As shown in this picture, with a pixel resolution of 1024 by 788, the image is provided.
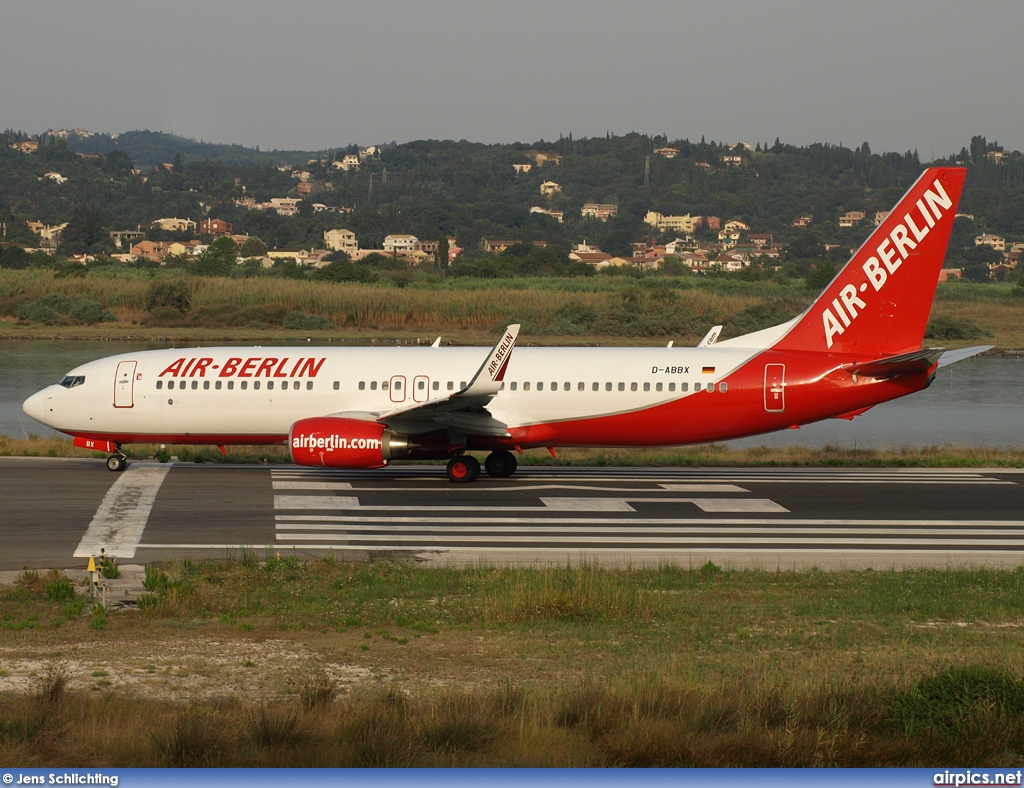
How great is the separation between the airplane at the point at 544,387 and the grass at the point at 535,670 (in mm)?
10550

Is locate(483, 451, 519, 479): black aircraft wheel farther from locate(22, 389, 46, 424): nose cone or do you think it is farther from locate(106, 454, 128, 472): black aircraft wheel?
locate(22, 389, 46, 424): nose cone

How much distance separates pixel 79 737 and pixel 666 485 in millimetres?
21917

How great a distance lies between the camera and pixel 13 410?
158ft

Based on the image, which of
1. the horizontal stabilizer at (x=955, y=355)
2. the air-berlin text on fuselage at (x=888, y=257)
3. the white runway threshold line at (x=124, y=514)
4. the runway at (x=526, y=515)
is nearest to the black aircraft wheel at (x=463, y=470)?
the runway at (x=526, y=515)

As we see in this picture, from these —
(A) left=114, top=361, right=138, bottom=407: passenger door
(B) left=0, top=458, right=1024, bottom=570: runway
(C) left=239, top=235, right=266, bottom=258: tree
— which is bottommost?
(B) left=0, top=458, right=1024, bottom=570: runway

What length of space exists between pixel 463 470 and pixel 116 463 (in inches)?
362

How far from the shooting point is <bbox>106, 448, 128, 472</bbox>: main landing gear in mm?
31812

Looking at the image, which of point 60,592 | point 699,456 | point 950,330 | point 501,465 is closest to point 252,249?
point 950,330

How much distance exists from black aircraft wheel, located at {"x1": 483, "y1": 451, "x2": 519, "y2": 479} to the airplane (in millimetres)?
36

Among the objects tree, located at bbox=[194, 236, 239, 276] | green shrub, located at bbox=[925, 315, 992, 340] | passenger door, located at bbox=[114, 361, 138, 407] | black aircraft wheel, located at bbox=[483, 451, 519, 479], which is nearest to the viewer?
black aircraft wheel, located at bbox=[483, 451, 519, 479]

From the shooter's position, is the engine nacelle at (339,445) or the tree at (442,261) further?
the tree at (442,261)

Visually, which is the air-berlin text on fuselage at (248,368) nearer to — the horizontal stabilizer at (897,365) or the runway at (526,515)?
the runway at (526,515)

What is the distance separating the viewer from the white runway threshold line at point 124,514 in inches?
846

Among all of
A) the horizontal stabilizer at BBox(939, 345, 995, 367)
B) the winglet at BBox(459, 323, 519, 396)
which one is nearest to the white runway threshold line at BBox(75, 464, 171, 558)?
the winglet at BBox(459, 323, 519, 396)
